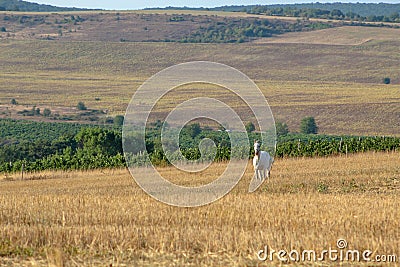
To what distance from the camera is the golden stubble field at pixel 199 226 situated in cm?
1129

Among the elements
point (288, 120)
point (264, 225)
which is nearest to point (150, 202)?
point (264, 225)

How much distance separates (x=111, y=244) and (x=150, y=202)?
5803 millimetres

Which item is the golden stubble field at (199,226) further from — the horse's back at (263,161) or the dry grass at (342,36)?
the dry grass at (342,36)

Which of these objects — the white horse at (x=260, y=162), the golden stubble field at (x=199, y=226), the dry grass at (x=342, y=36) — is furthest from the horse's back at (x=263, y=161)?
the dry grass at (x=342, y=36)

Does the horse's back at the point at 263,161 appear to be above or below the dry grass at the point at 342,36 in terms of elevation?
below

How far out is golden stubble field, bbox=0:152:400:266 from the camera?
37.0ft

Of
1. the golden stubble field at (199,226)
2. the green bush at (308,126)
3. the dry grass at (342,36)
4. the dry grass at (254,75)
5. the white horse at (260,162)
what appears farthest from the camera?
the dry grass at (342,36)

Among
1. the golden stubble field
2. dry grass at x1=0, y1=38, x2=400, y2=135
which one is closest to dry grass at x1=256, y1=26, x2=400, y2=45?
dry grass at x1=0, y1=38, x2=400, y2=135

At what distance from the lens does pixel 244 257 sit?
437 inches

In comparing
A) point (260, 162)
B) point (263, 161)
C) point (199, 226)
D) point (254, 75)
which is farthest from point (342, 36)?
point (199, 226)

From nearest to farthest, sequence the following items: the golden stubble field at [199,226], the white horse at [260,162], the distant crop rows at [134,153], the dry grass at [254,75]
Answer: the golden stubble field at [199,226], the white horse at [260,162], the distant crop rows at [134,153], the dry grass at [254,75]

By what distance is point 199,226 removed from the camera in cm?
1434

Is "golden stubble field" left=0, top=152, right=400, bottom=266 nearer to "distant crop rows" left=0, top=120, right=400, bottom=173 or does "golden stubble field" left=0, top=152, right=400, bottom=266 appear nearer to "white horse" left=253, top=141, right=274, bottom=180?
"white horse" left=253, top=141, right=274, bottom=180

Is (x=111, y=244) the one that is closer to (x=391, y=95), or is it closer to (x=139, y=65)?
(x=391, y=95)
